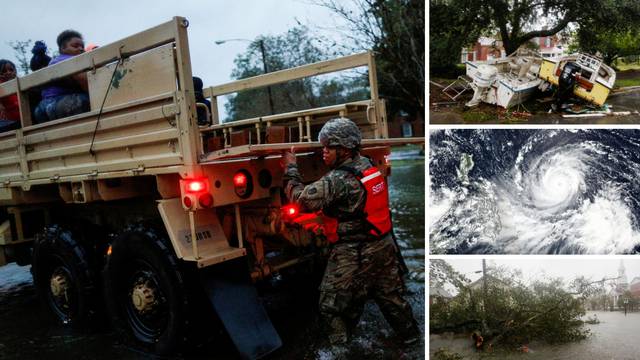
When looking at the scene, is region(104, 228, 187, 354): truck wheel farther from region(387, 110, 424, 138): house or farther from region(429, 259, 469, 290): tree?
region(387, 110, 424, 138): house

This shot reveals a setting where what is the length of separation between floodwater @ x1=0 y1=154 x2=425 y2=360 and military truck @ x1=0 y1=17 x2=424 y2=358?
0.20 meters

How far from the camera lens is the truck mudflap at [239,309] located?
3.47 m

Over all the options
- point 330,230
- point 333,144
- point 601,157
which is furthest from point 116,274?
point 601,157

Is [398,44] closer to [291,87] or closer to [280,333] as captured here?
[280,333]

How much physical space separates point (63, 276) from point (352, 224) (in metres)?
2.83

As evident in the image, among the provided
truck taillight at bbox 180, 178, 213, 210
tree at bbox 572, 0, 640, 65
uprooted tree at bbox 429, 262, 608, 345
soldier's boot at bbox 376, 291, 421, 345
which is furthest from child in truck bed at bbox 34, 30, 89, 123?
tree at bbox 572, 0, 640, 65

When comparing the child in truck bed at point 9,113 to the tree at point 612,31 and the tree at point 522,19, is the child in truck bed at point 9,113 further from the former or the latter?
the tree at point 612,31

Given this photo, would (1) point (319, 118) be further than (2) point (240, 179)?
Yes

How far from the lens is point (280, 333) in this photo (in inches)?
170

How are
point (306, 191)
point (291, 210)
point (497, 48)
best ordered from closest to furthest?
point (497, 48), point (306, 191), point (291, 210)

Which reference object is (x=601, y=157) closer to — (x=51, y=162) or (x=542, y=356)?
(x=542, y=356)

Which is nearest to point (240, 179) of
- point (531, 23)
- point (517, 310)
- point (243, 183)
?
point (243, 183)

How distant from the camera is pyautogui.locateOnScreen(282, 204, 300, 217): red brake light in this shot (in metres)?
3.72

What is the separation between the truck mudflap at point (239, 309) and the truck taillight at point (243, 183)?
0.51m
